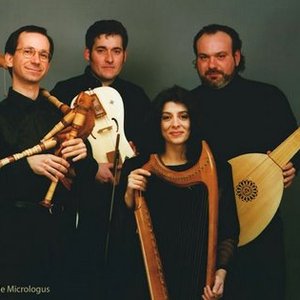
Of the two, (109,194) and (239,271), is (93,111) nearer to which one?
(109,194)

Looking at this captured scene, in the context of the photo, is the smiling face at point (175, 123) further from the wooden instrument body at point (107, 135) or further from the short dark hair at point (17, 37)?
the short dark hair at point (17, 37)

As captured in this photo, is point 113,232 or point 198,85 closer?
point 113,232

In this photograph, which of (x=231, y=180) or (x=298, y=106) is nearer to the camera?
(x=231, y=180)

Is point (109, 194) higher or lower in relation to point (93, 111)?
lower

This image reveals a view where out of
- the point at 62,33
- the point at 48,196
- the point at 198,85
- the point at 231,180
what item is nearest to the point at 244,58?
the point at 198,85

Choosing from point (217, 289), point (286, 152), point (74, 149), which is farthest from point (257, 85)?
point (217, 289)

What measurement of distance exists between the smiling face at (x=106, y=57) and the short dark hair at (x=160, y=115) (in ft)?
1.00

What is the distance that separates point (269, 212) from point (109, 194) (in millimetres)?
734

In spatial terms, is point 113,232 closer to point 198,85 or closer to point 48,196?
point 48,196

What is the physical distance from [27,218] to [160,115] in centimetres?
75

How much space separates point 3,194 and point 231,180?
3.33ft

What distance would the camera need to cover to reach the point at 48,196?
2633 mm

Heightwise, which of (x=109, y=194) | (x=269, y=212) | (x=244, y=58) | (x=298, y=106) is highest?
(x=244, y=58)

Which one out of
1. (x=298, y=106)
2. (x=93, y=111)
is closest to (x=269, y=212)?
(x=298, y=106)
